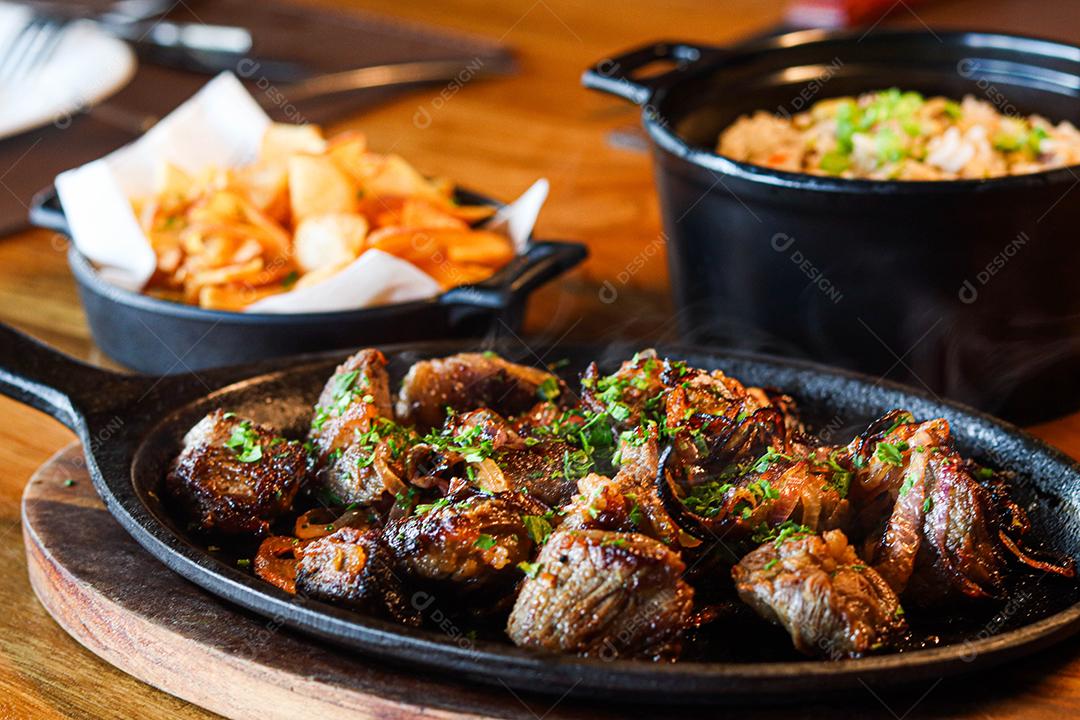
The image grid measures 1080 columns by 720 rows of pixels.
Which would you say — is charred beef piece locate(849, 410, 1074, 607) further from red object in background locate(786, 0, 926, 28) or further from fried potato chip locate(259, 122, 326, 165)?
red object in background locate(786, 0, 926, 28)

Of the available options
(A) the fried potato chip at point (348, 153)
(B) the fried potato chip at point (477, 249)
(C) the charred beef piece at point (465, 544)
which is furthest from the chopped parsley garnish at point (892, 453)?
(A) the fried potato chip at point (348, 153)

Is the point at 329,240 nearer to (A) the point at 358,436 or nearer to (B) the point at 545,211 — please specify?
(A) the point at 358,436

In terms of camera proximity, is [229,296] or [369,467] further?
[229,296]

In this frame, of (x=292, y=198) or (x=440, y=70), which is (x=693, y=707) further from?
(x=440, y=70)

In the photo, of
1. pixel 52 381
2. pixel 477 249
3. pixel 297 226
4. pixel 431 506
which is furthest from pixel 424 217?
pixel 431 506

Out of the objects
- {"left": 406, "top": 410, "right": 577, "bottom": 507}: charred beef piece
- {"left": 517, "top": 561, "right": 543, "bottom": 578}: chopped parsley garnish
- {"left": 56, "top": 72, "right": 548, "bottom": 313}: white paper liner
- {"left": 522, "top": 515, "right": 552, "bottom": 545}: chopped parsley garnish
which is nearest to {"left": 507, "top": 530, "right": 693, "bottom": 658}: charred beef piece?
{"left": 517, "top": 561, "right": 543, "bottom": 578}: chopped parsley garnish
